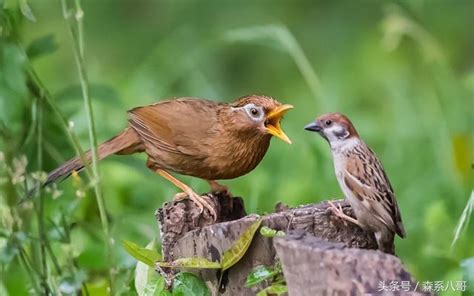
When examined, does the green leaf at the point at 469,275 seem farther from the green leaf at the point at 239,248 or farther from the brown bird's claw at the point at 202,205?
the brown bird's claw at the point at 202,205

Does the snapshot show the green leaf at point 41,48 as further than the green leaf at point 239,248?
Yes

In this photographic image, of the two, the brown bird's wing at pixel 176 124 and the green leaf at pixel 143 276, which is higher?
the brown bird's wing at pixel 176 124

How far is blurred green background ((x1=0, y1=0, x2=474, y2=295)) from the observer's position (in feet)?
20.6

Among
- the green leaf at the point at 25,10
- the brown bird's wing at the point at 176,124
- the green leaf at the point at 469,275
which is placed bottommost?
the green leaf at the point at 469,275

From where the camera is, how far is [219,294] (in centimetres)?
489

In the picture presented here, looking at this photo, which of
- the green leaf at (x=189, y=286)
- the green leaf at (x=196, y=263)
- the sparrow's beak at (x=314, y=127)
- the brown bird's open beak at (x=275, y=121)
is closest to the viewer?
the green leaf at (x=196, y=263)

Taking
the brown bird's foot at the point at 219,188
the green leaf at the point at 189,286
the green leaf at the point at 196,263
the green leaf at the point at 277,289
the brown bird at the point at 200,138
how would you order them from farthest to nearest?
1. the brown bird's foot at the point at 219,188
2. the brown bird at the point at 200,138
3. the green leaf at the point at 189,286
4. the green leaf at the point at 196,263
5. the green leaf at the point at 277,289

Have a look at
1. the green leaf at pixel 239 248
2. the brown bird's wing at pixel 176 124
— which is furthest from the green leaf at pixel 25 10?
the green leaf at pixel 239 248

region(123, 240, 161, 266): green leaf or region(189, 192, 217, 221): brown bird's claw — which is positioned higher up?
region(189, 192, 217, 221): brown bird's claw

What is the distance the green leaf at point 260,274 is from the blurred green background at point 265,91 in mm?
1011

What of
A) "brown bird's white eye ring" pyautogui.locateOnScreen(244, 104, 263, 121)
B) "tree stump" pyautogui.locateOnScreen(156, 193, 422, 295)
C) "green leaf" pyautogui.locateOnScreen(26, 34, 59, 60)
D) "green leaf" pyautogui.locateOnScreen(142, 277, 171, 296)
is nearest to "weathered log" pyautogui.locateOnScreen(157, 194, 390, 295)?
"tree stump" pyautogui.locateOnScreen(156, 193, 422, 295)

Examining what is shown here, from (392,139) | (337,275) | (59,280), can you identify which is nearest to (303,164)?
(392,139)

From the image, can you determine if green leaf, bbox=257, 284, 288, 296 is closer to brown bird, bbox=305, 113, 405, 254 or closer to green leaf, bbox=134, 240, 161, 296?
brown bird, bbox=305, 113, 405, 254

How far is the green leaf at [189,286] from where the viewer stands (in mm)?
4906
